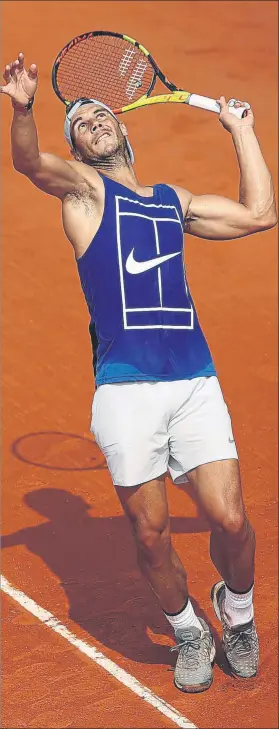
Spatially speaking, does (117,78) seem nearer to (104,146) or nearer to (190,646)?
(104,146)

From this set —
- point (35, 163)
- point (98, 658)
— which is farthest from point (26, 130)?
point (98, 658)

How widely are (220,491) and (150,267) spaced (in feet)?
3.93

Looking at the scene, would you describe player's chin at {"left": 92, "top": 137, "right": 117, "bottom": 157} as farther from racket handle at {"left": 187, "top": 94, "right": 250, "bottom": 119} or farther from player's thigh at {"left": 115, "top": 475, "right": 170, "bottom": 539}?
player's thigh at {"left": 115, "top": 475, "right": 170, "bottom": 539}

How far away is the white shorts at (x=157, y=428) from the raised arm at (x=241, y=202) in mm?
920

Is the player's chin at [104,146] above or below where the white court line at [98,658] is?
above

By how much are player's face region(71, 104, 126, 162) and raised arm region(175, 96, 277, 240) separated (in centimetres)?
47

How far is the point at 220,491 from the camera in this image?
579cm

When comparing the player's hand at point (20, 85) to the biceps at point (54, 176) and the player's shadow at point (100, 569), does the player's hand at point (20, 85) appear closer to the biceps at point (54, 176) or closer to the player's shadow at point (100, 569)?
the biceps at point (54, 176)

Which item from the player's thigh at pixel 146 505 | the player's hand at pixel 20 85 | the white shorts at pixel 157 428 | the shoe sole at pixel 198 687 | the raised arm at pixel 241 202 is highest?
the player's hand at pixel 20 85

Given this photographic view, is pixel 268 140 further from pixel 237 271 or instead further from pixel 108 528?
pixel 108 528

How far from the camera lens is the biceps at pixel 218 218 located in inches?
246

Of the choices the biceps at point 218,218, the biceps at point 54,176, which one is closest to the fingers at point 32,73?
the biceps at point 54,176

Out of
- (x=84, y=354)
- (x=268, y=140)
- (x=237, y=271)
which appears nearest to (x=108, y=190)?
(x=84, y=354)

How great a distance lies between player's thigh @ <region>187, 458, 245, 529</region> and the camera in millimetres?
5793
